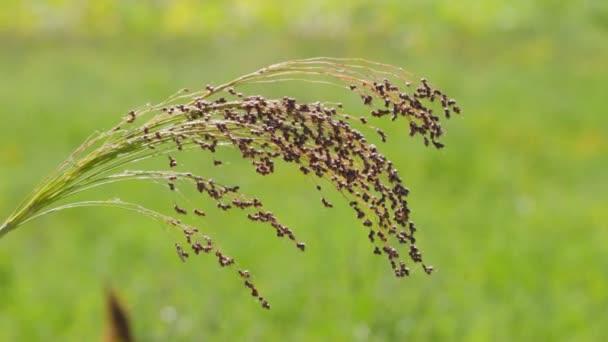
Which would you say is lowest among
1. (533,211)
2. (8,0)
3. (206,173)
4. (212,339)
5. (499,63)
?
(212,339)

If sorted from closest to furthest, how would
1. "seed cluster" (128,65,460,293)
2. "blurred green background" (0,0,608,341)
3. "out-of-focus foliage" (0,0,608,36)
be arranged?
"seed cluster" (128,65,460,293) → "blurred green background" (0,0,608,341) → "out-of-focus foliage" (0,0,608,36)

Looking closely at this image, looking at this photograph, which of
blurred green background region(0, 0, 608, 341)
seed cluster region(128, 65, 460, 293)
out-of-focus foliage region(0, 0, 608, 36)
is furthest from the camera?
out-of-focus foliage region(0, 0, 608, 36)

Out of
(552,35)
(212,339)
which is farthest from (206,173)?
(552,35)

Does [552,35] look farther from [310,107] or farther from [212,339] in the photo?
[310,107]

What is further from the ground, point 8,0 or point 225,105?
point 8,0

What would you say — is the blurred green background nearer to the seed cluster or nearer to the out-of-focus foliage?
the out-of-focus foliage

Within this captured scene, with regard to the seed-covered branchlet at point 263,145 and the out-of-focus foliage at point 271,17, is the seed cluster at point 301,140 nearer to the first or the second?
the seed-covered branchlet at point 263,145

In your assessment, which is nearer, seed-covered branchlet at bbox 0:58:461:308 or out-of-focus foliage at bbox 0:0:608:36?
seed-covered branchlet at bbox 0:58:461:308

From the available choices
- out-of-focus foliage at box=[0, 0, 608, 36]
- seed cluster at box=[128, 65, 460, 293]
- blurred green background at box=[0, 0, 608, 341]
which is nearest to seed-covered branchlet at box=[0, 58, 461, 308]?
seed cluster at box=[128, 65, 460, 293]

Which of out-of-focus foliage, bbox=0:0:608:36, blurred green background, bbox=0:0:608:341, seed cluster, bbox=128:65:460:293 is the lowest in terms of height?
seed cluster, bbox=128:65:460:293
